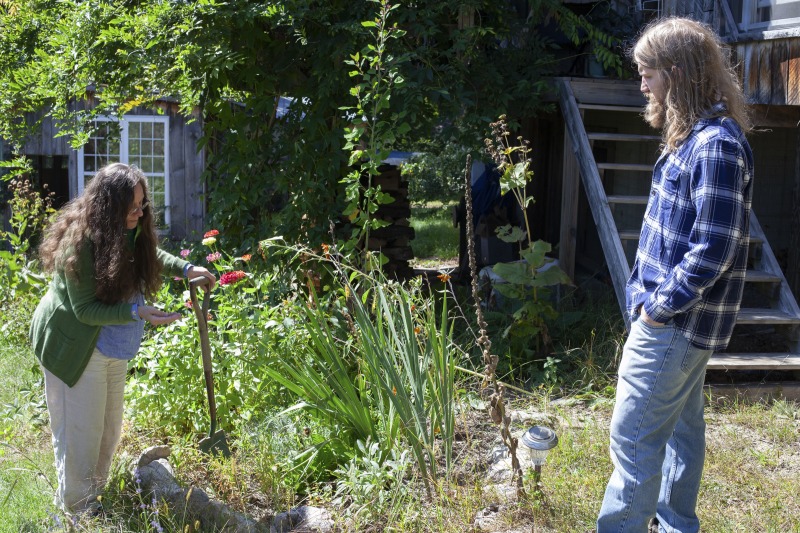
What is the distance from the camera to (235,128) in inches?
259

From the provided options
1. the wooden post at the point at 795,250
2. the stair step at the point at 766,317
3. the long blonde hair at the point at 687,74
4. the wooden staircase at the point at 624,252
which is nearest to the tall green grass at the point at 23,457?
the long blonde hair at the point at 687,74

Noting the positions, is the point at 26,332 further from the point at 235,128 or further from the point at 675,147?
the point at 675,147

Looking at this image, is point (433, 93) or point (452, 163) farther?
point (452, 163)

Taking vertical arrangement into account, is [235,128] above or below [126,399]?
above

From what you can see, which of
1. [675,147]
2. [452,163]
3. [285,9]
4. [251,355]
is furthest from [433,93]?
[452,163]

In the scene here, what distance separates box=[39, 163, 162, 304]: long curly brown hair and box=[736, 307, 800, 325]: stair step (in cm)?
377

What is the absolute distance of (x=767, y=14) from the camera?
5871 mm

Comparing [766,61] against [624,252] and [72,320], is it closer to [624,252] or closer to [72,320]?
[624,252]

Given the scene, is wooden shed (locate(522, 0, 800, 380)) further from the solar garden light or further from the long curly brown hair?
the long curly brown hair

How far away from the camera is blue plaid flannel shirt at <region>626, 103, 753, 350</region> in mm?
2551

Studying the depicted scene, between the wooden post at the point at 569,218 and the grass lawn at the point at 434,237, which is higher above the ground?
the wooden post at the point at 569,218

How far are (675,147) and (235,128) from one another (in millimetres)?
4499

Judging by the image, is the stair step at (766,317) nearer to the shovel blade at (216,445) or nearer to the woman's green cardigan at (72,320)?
the shovel blade at (216,445)

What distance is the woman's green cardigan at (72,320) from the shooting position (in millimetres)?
3383
